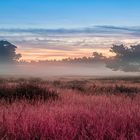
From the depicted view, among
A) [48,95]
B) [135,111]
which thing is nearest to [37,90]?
[48,95]

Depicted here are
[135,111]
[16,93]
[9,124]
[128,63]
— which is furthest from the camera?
[128,63]

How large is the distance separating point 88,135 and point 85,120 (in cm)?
152

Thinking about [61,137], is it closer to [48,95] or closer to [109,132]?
[109,132]

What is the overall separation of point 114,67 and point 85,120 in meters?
120

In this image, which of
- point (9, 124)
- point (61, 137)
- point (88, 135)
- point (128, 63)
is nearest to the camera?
point (61, 137)

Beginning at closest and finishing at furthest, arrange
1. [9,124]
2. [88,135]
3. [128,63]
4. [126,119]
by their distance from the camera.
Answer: [88,135] → [9,124] → [126,119] → [128,63]

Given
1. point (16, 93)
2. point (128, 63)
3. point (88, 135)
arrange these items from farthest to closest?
point (128, 63)
point (16, 93)
point (88, 135)

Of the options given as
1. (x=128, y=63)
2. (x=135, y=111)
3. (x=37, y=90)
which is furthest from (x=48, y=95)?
(x=128, y=63)

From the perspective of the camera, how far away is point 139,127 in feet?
31.6

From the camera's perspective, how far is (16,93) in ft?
57.2

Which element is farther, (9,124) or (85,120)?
(85,120)

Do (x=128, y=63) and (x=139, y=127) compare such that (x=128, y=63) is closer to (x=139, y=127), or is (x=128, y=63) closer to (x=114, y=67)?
(x=114, y=67)

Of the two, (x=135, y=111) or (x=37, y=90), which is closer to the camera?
(x=135, y=111)

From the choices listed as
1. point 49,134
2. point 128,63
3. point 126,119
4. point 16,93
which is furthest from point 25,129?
point 128,63
